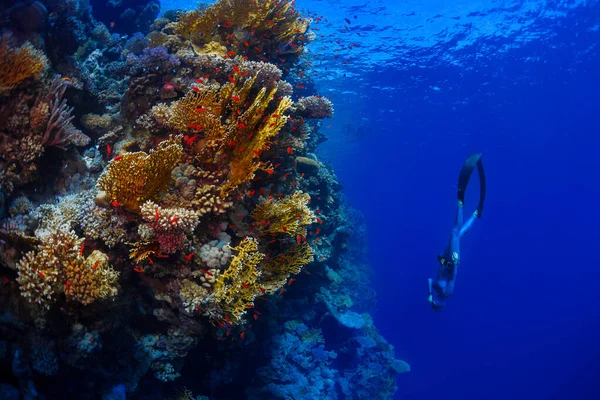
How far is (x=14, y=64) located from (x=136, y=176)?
274cm

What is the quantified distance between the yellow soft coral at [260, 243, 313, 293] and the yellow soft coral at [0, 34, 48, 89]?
438 cm

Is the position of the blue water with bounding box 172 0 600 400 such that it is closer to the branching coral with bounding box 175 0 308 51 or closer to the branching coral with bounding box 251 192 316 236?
the branching coral with bounding box 175 0 308 51

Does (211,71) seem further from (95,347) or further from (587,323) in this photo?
(587,323)

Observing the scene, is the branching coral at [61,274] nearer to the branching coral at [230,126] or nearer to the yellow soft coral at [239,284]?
the yellow soft coral at [239,284]

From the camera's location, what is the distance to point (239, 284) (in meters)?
4.12

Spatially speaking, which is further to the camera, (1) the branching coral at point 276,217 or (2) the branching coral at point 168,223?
(1) the branching coral at point 276,217

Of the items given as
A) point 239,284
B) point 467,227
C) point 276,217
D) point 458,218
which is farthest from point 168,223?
point 467,227

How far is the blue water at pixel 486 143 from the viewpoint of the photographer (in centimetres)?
2350

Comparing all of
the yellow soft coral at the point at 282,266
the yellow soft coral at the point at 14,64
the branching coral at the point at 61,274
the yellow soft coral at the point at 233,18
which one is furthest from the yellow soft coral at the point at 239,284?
the yellow soft coral at the point at 233,18

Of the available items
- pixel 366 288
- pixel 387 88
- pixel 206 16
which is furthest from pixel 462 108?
pixel 206 16

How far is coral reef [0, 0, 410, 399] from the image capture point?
3541 mm

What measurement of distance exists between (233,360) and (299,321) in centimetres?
604

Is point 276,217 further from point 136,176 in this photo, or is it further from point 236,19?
point 236,19

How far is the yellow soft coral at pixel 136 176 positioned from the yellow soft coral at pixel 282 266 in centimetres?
214
